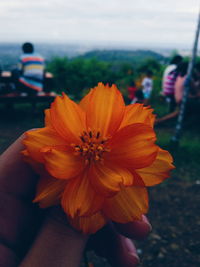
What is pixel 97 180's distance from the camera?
0.68m

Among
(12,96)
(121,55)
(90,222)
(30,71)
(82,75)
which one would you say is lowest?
(121,55)

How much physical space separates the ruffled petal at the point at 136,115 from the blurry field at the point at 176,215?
5.56 ft

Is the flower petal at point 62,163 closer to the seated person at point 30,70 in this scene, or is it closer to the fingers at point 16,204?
the fingers at point 16,204

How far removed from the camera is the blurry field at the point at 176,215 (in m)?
2.23

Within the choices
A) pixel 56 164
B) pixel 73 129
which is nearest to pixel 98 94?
pixel 73 129

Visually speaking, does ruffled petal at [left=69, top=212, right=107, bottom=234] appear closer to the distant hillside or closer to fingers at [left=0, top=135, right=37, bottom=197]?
fingers at [left=0, top=135, right=37, bottom=197]

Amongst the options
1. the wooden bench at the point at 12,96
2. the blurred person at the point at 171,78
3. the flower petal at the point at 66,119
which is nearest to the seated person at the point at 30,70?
the wooden bench at the point at 12,96

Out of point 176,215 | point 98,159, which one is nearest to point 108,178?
point 98,159

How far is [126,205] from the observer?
0.71 metres

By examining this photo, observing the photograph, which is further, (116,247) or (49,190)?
(116,247)

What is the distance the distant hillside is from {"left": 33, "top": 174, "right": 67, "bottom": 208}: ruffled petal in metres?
8.63

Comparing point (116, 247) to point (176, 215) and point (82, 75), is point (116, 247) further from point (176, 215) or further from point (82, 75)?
point (82, 75)

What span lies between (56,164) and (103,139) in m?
0.13

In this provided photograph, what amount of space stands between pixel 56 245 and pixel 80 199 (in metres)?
0.17
